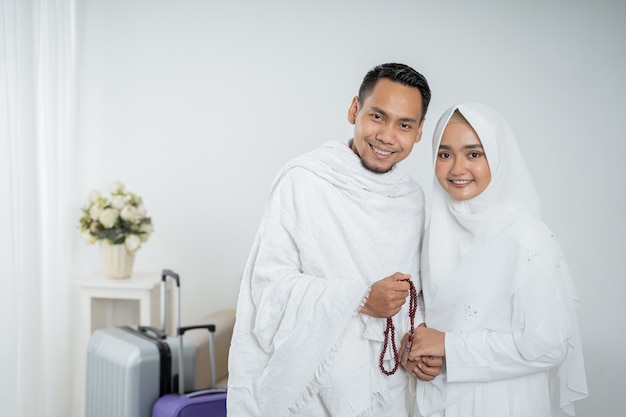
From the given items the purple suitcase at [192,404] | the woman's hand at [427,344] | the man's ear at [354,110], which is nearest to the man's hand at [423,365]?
the woman's hand at [427,344]

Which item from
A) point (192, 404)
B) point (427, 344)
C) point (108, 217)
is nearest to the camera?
point (427, 344)

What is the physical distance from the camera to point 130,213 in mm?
3199

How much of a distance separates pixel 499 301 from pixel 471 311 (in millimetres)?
78

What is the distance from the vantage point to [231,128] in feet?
11.7

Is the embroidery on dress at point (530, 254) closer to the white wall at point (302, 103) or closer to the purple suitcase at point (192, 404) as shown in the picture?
the purple suitcase at point (192, 404)

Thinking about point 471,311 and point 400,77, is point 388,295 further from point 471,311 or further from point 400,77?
point 400,77

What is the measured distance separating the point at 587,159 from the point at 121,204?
2337mm

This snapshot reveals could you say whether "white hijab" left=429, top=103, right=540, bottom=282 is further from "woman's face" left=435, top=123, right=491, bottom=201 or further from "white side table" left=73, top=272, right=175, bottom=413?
"white side table" left=73, top=272, right=175, bottom=413

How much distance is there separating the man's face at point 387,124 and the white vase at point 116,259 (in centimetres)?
192

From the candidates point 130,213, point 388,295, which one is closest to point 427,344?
point 388,295

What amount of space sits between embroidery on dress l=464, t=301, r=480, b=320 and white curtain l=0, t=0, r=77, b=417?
5.91 ft

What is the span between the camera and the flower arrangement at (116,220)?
3201 mm

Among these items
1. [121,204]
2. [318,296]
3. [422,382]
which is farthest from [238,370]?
[121,204]

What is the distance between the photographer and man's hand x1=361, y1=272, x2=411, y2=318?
60.4 inches
